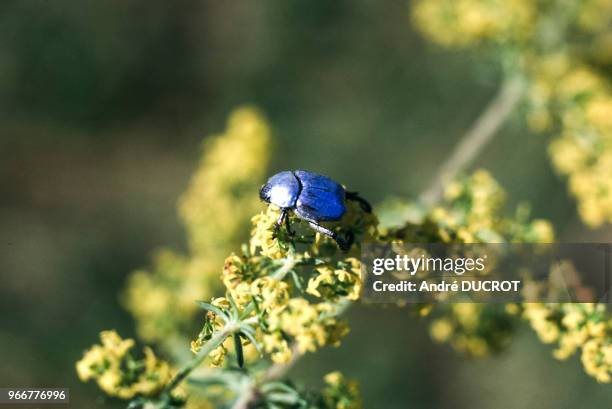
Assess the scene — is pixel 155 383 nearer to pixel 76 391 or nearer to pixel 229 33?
pixel 76 391

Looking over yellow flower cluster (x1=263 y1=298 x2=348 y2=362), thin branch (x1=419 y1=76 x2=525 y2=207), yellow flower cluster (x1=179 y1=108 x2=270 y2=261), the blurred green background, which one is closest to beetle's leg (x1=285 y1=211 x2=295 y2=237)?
yellow flower cluster (x1=263 y1=298 x2=348 y2=362)

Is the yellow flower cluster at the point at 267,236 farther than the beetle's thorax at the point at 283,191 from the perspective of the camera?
No

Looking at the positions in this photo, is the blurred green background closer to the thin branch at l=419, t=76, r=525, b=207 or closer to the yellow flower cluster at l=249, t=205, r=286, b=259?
the thin branch at l=419, t=76, r=525, b=207

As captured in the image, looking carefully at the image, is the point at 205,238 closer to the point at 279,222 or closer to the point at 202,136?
the point at 279,222

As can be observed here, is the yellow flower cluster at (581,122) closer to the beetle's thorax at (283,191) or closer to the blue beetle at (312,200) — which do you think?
the blue beetle at (312,200)

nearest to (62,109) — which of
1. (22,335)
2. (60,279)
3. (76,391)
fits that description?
(60,279)

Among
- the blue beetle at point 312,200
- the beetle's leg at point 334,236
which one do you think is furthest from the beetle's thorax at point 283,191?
the beetle's leg at point 334,236
